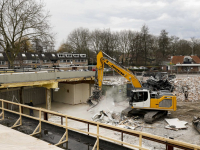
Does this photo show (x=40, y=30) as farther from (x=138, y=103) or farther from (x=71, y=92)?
(x=138, y=103)

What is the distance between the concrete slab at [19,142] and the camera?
6367 millimetres

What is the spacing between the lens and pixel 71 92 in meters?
22.8

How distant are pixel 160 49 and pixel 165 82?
137ft

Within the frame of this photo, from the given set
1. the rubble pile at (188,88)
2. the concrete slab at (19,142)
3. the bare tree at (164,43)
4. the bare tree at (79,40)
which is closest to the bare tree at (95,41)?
the bare tree at (79,40)

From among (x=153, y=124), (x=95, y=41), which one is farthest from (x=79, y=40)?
(x=153, y=124)

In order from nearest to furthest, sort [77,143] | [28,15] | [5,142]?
[5,142], [77,143], [28,15]

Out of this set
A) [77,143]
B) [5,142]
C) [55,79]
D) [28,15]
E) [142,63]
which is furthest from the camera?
[142,63]

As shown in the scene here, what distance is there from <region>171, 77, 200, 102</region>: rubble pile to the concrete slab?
19448mm

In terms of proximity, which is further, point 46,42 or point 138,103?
point 46,42

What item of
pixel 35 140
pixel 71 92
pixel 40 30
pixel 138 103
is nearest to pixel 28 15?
pixel 40 30

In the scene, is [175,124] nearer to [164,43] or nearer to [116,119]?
[116,119]

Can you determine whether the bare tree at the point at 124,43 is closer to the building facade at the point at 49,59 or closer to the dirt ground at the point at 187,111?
the building facade at the point at 49,59

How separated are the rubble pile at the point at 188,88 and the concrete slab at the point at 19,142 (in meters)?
19.4

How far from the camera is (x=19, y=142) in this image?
6906 mm
